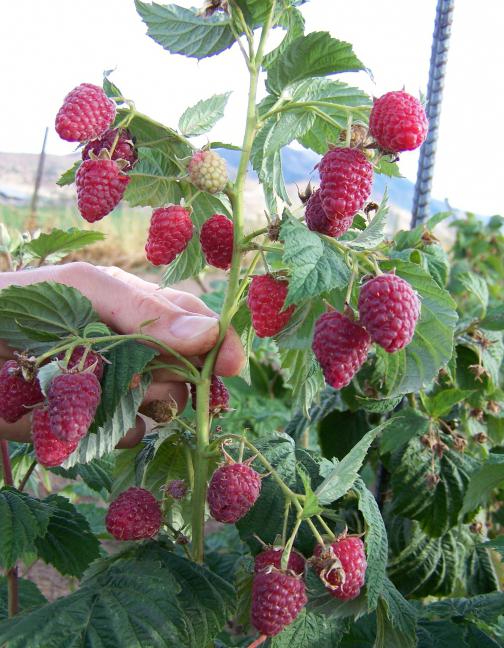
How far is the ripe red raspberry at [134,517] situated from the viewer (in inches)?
40.8

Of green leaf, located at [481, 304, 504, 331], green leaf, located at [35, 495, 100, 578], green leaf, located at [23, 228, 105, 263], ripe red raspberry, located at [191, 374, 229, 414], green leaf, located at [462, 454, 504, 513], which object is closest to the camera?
ripe red raspberry, located at [191, 374, 229, 414]

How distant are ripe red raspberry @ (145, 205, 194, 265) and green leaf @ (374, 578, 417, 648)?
599mm

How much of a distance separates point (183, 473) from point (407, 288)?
0.57 metres

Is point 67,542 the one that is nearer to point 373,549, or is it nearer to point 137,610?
point 137,610

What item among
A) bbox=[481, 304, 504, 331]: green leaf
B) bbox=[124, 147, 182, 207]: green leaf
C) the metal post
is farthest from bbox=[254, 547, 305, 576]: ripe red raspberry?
the metal post

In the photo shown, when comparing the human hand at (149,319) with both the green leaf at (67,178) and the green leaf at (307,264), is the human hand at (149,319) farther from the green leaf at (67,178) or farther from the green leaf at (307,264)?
the green leaf at (307,264)

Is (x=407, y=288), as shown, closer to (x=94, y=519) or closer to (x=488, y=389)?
(x=488, y=389)

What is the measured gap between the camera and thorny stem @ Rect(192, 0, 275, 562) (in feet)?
3.43

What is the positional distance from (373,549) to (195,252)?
1.77ft

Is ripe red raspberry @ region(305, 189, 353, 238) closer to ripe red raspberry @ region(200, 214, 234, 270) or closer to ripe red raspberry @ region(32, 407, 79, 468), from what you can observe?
ripe red raspberry @ region(200, 214, 234, 270)

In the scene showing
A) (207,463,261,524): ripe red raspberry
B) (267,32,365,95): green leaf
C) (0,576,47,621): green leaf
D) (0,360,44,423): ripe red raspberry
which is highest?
(267,32,365,95): green leaf

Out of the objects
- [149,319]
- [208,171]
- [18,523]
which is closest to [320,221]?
[208,171]

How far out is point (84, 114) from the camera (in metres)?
0.96

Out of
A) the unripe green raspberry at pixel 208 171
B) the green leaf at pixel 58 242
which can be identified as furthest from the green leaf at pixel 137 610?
the green leaf at pixel 58 242
